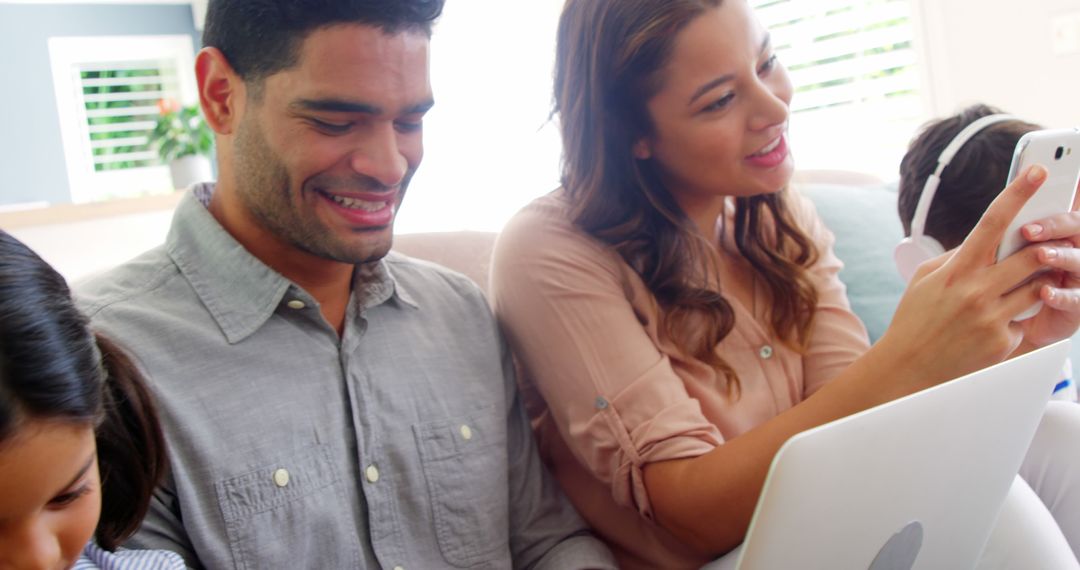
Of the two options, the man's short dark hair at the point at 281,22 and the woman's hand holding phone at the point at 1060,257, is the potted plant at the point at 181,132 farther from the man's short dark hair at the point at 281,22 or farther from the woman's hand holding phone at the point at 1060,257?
the woman's hand holding phone at the point at 1060,257

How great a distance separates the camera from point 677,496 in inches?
40.9

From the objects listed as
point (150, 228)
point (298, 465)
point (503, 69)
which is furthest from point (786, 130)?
point (503, 69)

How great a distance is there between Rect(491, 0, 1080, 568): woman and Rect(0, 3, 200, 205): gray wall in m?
6.21

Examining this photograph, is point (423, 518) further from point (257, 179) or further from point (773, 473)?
point (773, 473)

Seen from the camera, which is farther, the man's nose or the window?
the window

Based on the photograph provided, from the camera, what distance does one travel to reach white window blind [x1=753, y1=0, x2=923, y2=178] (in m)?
2.93

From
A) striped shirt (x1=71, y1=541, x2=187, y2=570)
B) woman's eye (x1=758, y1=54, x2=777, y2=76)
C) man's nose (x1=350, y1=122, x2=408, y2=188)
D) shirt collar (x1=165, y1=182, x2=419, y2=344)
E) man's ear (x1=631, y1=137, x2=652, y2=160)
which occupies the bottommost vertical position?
striped shirt (x1=71, y1=541, x2=187, y2=570)

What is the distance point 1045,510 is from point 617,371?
0.45m

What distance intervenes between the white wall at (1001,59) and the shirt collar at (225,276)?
1.85m

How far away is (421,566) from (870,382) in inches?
19.1

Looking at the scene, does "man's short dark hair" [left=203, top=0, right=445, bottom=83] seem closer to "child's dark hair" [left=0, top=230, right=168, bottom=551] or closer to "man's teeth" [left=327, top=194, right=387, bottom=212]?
"man's teeth" [left=327, top=194, right=387, bottom=212]

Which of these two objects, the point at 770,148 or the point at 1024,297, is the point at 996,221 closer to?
the point at 1024,297

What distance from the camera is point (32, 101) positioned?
6582 mm

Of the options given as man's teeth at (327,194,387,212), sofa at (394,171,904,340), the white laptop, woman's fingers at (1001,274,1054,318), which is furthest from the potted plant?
the white laptop
